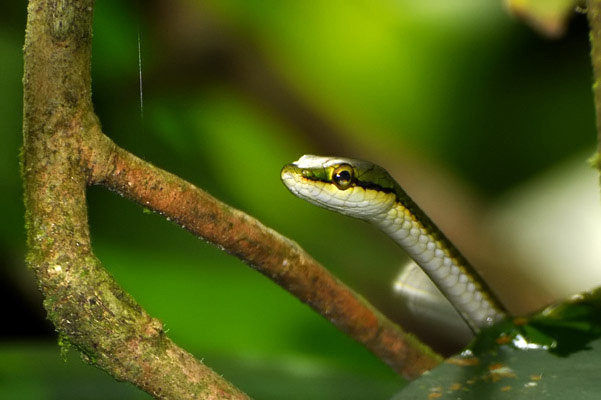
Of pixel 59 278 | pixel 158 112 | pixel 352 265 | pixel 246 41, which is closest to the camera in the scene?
pixel 59 278

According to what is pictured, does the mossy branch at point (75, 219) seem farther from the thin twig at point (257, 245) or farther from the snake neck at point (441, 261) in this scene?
the snake neck at point (441, 261)

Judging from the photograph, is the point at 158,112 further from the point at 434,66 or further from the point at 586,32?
the point at 586,32

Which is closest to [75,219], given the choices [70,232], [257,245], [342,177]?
[70,232]

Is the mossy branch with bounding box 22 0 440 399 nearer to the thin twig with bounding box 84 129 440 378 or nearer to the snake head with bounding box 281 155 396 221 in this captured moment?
the thin twig with bounding box 84 129 440 378

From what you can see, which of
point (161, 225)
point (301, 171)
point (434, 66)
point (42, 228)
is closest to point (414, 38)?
point (434, 66)

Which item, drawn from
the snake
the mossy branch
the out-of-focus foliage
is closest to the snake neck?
the snake
